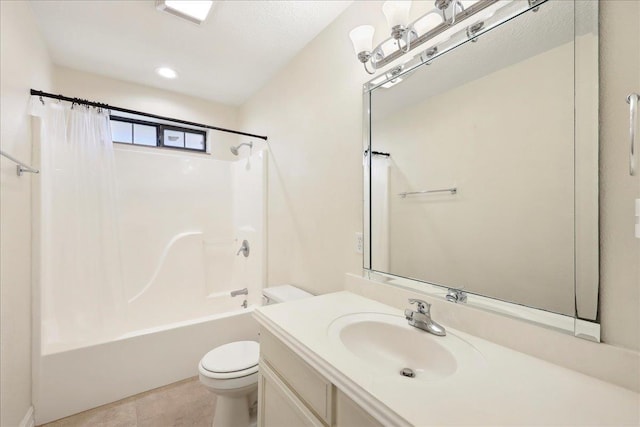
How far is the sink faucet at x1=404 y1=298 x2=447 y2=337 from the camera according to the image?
3.14ft

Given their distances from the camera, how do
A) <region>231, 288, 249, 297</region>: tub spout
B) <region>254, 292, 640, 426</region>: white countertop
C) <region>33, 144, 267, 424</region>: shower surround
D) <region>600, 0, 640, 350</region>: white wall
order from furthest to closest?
1. <region>231, 288, 249, 297</region>: tub spout
2. <region>33, 144, 267, 424</region>: shower surround
3. <region>600, 0, 640, 350</region>: white wall
4. <region>254, 292, 640, 426</region>: white countertop

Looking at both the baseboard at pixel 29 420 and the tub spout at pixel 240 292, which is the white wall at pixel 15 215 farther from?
the tub spout at pixel 240 292

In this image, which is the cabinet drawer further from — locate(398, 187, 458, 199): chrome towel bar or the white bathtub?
the white bathtub

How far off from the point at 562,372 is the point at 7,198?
233 centimetres

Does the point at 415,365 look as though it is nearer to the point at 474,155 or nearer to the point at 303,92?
the point at 474,155

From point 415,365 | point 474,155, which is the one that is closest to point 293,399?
point 415,365

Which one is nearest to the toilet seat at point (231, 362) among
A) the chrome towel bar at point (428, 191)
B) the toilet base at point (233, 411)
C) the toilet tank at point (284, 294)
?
the toilet base at point (233, 411)

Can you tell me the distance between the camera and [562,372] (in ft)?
2.39

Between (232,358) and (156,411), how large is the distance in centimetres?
68

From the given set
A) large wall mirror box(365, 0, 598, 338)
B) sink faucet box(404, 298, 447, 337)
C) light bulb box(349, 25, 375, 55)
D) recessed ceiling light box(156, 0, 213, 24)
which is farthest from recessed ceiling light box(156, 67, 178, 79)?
sink faucet box(404, 298, 447, 337)

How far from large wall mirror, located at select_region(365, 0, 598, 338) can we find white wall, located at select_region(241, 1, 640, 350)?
0.04 metres

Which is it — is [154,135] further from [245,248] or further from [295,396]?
[295,396]

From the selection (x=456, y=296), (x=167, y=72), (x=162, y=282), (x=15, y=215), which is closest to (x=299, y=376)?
(x=456, y=296)

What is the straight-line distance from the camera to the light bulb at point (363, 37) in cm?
128
